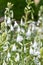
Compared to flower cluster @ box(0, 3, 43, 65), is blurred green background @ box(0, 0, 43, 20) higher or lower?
lower

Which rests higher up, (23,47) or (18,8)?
(23,47)

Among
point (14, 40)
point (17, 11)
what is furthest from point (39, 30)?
point (17, 11)

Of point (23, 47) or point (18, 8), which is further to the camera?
point (18, 8)

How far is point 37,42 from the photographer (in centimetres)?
230

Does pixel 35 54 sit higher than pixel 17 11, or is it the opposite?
pixel 35 54

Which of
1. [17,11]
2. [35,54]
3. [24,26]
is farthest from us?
[17,11]

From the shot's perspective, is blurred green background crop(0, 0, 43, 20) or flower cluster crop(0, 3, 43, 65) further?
blurred green background crop(0, 0, 43, 20)

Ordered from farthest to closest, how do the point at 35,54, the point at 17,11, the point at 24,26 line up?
the point at 17,11 → the point at 24,26 → the point at 35,54

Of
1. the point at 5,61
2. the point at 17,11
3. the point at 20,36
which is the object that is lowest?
the point at 17,11

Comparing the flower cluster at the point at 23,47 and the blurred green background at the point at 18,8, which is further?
the blurred green background at the point at 18,8

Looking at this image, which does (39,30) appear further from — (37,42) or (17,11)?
(17,11)

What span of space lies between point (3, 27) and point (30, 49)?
0.91 ft

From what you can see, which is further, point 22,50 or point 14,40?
point 14,40

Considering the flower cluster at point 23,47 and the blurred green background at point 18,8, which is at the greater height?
the flower cluster at point 23,47
